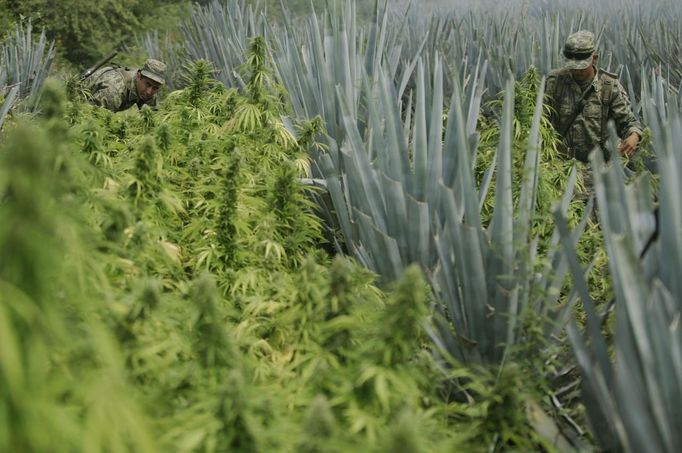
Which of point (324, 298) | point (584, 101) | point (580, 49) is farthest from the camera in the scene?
point (584, 101)

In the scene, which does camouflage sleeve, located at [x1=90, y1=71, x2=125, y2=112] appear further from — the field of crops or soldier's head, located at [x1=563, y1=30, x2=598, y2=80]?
soldier's head, located at [x1=563, y1=30, x2=598, y2=80]

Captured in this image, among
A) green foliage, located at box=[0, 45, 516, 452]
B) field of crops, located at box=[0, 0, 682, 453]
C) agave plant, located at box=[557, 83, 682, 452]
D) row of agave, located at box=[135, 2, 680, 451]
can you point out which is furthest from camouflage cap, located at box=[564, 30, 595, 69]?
agave plant, located at box=[557, 83, 682, 452]

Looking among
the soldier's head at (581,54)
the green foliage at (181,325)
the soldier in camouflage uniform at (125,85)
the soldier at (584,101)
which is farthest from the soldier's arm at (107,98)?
the soldier's head at (581,54)

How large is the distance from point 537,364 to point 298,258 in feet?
3.52

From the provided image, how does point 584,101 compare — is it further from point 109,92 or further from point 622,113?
point 109,92

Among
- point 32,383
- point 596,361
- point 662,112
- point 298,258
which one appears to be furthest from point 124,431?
point 662,112

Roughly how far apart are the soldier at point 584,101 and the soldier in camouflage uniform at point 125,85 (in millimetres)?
2737

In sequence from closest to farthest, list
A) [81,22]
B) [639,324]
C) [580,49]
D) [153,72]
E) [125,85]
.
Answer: [639,324] → [580,49] → [153,72] → [125,85] → [81,22]

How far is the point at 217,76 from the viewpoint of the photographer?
6359 millimetres

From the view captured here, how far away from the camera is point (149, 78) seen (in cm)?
530

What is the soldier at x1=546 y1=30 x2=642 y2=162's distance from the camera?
4.76 meters

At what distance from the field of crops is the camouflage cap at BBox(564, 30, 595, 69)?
5.06 ft

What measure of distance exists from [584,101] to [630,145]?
0.51 meters

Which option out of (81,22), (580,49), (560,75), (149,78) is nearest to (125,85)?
(149,78)
